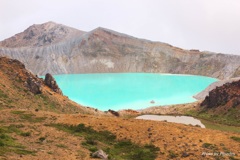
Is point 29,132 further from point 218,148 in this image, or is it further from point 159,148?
point 218,148

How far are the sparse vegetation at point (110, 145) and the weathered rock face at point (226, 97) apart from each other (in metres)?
45.3

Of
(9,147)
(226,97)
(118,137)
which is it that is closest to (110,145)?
(118,137)

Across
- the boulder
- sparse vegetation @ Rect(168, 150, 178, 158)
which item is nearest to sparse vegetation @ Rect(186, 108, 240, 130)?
sparse vegetation @ Rect(168, 150, 178, 158)

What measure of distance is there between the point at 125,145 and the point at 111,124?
16.5ft

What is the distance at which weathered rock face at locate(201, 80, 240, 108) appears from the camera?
66688mm

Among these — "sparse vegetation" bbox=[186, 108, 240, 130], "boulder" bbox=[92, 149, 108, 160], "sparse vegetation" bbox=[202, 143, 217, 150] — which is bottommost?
"boulder" bbox=[92, 149, 108, 160]

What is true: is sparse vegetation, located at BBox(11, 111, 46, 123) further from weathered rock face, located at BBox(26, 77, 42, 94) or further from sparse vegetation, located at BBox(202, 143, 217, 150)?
weathered rock face, located at BBox(26, 77, 42, 94)

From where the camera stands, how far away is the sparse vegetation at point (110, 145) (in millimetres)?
24047

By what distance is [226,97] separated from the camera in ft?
230

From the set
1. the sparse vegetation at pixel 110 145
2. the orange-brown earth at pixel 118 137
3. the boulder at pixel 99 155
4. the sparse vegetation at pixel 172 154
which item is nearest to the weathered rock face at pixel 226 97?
the orange-brown earth at pixel 118 137

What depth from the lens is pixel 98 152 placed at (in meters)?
22.1

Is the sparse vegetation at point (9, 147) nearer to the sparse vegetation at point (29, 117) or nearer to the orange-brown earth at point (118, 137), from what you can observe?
the orange-brown earth at point (118, 137)

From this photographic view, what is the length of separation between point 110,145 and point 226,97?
167 ft

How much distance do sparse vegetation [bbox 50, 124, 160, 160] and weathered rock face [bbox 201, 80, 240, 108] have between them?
149 ft
